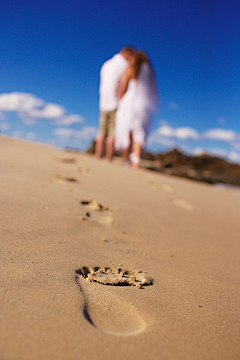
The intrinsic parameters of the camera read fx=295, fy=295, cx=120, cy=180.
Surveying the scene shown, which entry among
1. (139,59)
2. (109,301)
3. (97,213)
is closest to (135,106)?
(139,59)

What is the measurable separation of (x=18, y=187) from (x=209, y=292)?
1.29m

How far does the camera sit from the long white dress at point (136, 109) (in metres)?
5.11

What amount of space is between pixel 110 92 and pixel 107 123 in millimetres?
546

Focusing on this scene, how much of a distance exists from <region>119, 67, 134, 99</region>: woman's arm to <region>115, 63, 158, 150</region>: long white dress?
0.19 ft

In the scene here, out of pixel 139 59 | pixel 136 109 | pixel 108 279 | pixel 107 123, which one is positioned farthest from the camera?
pixel 107 123

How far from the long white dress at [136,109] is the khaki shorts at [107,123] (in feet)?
0.34

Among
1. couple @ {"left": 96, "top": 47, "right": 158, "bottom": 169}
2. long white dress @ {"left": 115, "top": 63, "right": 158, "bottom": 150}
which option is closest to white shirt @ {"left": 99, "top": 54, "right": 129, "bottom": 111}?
couple @ {"left": 96, "top": 47, "right": 158, "bottom": 169}

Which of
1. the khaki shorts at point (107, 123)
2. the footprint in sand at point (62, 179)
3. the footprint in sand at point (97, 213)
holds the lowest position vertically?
the footprint in sand at point (97, 213)

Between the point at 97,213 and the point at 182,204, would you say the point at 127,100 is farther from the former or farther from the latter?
the point at 97,213

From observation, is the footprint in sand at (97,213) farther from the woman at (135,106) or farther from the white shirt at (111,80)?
the white shirt at (111,80)

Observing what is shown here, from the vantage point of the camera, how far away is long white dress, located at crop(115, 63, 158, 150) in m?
5.11

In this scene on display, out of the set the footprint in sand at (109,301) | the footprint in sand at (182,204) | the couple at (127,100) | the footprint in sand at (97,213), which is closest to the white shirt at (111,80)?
the couple at (127,100)

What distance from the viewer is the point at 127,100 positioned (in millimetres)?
5129

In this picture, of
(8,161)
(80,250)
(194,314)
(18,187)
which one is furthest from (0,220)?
(8,161)
